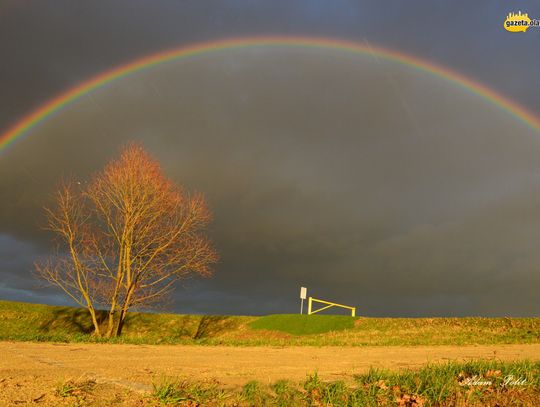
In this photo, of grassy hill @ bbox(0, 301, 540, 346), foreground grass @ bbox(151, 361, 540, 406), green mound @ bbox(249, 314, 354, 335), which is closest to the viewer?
foreground grass @ bbox(151, 361, 540, 406)

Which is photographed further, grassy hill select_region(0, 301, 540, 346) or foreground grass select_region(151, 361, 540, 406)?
grassy hill select_region(0, 301, 540, 346)

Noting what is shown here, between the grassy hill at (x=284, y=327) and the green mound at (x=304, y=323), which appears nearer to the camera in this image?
the grassy hill at (x=284, y=327)

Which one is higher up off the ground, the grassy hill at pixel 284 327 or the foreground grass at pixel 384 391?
the grassy hill at pixel 284 327

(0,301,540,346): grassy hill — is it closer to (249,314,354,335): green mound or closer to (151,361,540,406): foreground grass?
(249,314,354,335): green mound

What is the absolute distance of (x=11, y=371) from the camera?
314 inches

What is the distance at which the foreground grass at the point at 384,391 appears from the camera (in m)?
6.30

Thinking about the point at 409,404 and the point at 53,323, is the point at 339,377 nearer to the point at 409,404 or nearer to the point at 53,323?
the point at 409,404

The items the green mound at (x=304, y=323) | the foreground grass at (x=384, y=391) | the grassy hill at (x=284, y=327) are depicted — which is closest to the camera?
the foreground grass at (x=384, y=391)

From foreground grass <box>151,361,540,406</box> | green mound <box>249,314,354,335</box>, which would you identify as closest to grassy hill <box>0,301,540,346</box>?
green mound <box>249,314,354,335</box>

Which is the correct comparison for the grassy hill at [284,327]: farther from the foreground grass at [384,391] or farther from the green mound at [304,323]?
the foreground grass at [384,391]

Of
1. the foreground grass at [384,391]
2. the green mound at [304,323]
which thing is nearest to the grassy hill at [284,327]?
the green mound at [304,323]

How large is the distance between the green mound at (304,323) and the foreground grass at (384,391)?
24.2m

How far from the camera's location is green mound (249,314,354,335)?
32625 millimetres

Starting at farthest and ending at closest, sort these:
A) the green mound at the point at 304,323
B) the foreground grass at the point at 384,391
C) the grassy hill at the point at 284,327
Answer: the green mound at the point at 304,323 → the grassy hill at the point at 284,327 → the foreground grass at the point at 384,391
